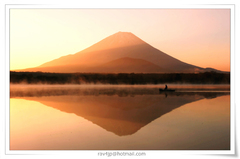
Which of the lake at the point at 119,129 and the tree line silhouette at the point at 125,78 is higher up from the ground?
the tree line silhouette at the point at 125,78

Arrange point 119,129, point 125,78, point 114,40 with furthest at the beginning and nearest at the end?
point 125,78, point 114,40, point 119,129

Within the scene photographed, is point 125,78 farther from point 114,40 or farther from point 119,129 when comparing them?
point 119,129

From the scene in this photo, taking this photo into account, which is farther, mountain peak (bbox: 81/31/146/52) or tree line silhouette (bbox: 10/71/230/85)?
tree line silhouette (bbox: 10/71/230/85)

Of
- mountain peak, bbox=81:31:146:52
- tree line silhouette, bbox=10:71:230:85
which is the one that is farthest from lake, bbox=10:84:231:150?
tree line silhouette, bbox=10:71:230:85

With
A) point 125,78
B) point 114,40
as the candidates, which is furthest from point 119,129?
point 125,78

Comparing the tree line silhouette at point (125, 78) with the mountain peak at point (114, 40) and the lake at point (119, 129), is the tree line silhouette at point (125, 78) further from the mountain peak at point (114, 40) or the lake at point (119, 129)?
the lake at point (119, 129)

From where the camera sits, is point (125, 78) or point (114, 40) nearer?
point (114, 40)

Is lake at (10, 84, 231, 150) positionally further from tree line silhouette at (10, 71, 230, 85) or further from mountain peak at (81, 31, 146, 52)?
tree line silhouette at (10, 71, 230, 85)

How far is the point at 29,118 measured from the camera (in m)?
8.59

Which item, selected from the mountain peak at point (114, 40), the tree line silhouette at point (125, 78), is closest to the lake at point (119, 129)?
the mountain peak at point (114, 40)

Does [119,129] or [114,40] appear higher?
[114,40]
